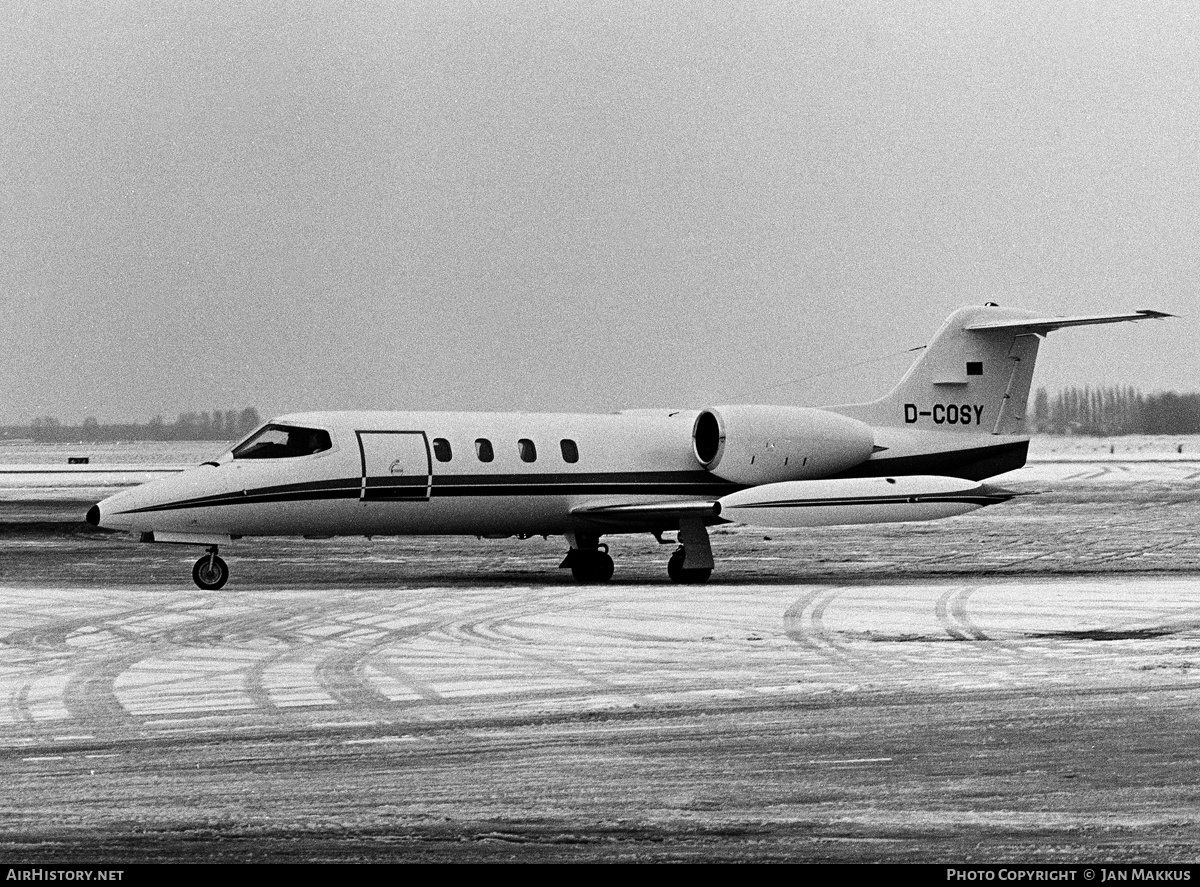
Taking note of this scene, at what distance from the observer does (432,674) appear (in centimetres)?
1303

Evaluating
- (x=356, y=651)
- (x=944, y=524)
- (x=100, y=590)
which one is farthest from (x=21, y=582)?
(x=944, y=524)

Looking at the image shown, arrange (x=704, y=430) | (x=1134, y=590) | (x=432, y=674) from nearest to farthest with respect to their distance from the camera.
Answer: (x=432, y=674), (x=1134, y=590), (x=704, y=430)

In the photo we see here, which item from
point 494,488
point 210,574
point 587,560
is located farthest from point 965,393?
point 210,574

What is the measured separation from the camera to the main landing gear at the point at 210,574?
69.4 feet

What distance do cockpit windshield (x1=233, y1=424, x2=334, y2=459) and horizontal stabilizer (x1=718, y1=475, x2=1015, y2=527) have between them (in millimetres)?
5664

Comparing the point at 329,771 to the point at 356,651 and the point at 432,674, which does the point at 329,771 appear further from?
the point at 356,651

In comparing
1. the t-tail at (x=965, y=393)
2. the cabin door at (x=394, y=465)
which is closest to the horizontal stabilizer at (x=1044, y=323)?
the t-tail at (x=965, y=393)

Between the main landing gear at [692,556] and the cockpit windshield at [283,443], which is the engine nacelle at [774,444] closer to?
the main landing gear at [692,556]

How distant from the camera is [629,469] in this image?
24328 mm

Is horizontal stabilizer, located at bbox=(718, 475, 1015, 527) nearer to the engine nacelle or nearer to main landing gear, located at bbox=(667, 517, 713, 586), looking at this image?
main landing gear, located at bbox=(667, 517, 713, 586)

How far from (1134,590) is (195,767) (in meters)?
14.3

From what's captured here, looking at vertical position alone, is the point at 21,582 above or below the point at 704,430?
below

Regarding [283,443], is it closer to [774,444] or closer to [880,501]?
[774,444]

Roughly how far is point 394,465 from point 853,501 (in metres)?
6.48
